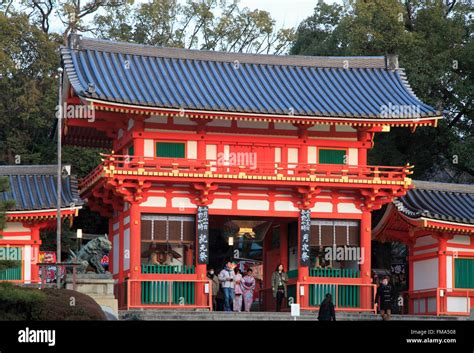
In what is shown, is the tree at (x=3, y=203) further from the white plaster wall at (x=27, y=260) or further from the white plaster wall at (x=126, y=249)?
the white plaster wall at (x=126, y=249)

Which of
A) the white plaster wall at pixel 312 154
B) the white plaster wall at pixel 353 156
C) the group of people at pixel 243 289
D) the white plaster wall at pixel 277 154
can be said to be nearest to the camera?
the group of people at pixel 243 289

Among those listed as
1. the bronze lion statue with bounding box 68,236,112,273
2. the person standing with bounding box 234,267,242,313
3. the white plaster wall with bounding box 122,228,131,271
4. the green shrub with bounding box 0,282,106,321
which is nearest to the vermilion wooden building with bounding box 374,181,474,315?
the person standing with bounding box 234,267,242,313

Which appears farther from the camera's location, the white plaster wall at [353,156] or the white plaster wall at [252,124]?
the white plaster wall at [353,156]

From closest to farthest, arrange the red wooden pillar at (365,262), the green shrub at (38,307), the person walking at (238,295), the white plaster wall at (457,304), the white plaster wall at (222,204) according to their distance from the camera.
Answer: the green shrub at (38,307)
the person walking at (238,295)
the white plaster wall at (222,204)
the red wooden pillar at (365,262)
the white plaster wall at (457,304)

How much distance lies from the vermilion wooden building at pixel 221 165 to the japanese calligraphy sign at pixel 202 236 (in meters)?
0.04

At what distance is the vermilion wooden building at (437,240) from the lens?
44219 millimetres

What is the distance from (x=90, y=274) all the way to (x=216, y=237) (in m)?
18.9

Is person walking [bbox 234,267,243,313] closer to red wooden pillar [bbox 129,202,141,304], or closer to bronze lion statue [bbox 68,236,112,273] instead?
red wooden pillar [bbox 129,202,141,304]

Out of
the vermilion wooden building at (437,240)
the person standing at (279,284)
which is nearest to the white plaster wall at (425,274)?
the vermilion wooden building at (437,240)

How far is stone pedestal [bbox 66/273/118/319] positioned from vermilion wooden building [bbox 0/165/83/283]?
197 inches

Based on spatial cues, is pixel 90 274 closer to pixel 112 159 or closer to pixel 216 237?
pixel 112 159

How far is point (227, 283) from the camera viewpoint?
4144 centimetres

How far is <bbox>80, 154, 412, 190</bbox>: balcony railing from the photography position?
4156 centimetres
